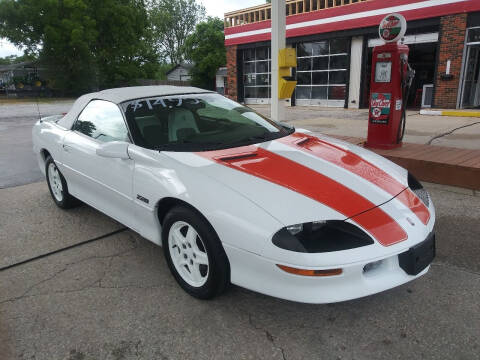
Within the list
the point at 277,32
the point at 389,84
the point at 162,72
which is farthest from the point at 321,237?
the point at 162,72

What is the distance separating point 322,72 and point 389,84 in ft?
38.9

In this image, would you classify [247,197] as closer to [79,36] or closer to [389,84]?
[389,84]

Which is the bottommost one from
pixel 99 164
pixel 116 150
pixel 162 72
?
pixel 99 164

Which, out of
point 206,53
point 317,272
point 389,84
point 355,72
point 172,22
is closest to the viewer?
point 317,272

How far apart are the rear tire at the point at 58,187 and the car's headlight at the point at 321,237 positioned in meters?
2.87

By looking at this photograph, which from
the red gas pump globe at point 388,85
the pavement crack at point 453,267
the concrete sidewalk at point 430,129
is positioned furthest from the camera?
the concrete sidewalk at point 430,129

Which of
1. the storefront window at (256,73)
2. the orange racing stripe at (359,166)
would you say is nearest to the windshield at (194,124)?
the orange racing stripe at (359,166)

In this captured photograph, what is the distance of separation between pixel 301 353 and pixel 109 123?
94.9 inches

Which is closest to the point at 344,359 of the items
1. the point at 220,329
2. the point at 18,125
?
the point at 220,329

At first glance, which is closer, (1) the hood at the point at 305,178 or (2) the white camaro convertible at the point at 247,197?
(2) the white camaro convertible at the point at 247,197

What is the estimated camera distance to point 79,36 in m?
33.8

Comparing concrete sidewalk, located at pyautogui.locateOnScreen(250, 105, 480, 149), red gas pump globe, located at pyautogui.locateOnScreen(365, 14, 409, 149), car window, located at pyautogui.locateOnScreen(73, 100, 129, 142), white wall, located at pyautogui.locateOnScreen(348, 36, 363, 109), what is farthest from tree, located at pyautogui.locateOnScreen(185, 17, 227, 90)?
car window, located at pyautogui.locateOnScreen(73, 100, 129, 142)

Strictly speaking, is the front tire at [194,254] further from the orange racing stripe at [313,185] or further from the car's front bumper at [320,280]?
the orange racing stripe at [313,185]

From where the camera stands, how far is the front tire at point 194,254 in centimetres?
222
